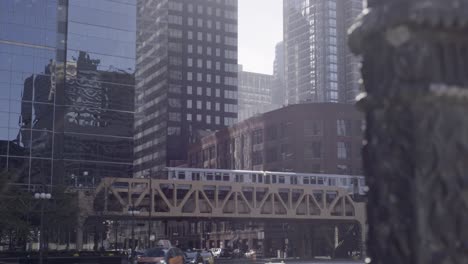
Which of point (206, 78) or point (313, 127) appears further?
point (206, 78)

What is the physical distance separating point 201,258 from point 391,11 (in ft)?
134

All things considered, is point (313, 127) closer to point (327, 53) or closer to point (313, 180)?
point (313, 180)

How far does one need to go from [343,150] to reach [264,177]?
1027 inches

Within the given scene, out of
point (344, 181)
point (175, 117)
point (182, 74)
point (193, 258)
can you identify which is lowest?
point (193, 258)

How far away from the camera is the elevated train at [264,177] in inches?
3233

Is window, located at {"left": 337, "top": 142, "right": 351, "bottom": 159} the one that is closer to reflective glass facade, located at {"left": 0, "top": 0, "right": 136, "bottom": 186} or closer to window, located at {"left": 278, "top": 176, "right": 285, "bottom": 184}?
window, located at {"left": 278, "top": 176, "right": 285, "bottom": 184}

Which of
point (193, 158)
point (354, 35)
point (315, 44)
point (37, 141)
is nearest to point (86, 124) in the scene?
point (37, 141)

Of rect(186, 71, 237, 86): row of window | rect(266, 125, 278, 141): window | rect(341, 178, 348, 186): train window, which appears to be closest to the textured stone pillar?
rect(341, 178, 348, 186): train window

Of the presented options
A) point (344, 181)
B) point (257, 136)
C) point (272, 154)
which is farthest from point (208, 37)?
point (344, 181)

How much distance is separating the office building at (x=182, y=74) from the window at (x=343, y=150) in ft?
160

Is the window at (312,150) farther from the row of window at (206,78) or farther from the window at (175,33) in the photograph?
the window at (175,33)

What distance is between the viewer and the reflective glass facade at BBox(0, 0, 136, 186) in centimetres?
8568

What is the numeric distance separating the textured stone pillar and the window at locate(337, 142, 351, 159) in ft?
349

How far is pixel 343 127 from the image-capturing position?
361ft
